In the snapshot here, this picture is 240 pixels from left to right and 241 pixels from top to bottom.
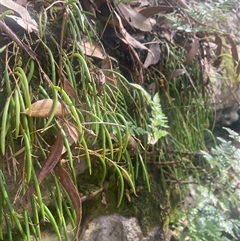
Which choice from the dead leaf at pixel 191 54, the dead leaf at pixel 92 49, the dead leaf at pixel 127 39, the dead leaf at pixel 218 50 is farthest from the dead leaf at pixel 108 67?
the dead leaf at pixel 218 50

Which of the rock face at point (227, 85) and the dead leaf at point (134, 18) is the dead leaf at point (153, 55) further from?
the rock face at point (227, 85)

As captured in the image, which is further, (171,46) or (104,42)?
(171,46)

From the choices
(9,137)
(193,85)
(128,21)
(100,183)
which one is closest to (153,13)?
(128,21)

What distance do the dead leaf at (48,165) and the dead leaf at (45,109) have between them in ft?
0.16

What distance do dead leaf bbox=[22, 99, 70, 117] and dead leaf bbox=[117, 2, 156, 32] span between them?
1.48ft

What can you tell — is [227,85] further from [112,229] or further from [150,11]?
[112,229]

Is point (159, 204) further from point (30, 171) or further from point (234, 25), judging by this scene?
point (234, 25)

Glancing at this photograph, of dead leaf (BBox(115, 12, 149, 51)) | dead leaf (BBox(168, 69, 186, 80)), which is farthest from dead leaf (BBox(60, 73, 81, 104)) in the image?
dead leaf (BBox(168, 69, 186, 80))

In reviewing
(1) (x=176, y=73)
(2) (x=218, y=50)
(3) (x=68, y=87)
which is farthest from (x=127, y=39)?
(2) (x=218, y=50)

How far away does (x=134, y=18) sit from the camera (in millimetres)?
1087

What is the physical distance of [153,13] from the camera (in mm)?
1142

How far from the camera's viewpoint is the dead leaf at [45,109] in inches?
26.3

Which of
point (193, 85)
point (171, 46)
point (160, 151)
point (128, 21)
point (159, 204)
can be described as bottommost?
point (159, 204)

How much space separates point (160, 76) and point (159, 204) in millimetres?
408
